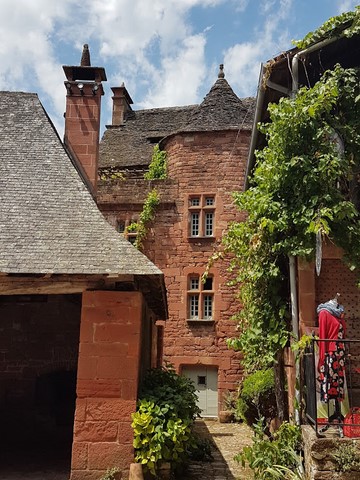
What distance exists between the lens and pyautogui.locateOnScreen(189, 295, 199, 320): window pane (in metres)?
17.9

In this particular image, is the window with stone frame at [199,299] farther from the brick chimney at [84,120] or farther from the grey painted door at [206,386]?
the brick chimney at [84,120]

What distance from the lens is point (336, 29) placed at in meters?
8.30

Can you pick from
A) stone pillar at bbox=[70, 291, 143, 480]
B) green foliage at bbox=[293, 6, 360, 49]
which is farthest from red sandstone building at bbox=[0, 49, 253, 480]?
green foliage at bbox=[293, 6, 360, 49]

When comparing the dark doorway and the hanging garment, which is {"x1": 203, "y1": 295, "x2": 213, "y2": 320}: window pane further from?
the hanging garment

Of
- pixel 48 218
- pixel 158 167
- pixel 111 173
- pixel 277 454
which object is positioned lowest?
pixel 277 454

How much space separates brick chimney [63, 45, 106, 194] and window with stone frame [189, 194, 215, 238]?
6003 millimetres

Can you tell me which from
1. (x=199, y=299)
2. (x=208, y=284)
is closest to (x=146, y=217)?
(x=208, y=284)

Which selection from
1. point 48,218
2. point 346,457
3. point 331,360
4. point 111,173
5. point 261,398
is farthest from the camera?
point 111,173

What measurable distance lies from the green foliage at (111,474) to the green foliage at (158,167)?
1340 centimetres

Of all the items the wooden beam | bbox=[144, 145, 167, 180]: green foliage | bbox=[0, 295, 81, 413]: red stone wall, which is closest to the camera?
the wooden beam

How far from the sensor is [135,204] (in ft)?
62.4

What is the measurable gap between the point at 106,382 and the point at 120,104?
68.9 ft

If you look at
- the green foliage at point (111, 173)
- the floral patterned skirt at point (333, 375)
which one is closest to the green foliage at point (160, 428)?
the floral patterned skirt at point (333, 375)

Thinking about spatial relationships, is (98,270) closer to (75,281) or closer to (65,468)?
(75,281)
